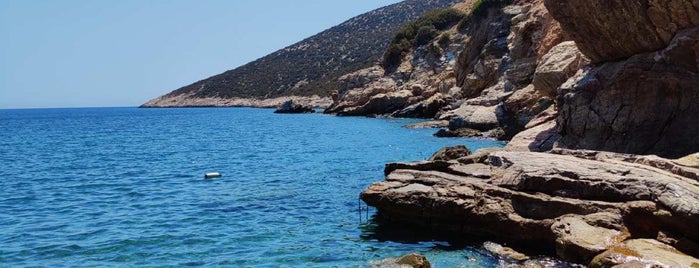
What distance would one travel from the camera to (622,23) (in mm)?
24578

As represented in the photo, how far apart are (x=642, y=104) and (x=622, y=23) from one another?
3.69 meters

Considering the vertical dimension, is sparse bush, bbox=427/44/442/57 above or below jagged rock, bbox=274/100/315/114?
above

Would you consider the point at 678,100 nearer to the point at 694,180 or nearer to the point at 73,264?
the point at 694,180

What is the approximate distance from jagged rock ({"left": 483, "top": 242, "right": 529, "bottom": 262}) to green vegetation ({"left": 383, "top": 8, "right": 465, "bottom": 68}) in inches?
3700

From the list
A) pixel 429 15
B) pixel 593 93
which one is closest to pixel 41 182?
pixel 593 93

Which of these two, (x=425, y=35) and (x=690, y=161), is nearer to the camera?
(x=690, y=161)

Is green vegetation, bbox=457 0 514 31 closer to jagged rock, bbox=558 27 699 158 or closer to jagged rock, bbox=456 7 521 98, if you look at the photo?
jagged rock, bbox=456 7 521 98

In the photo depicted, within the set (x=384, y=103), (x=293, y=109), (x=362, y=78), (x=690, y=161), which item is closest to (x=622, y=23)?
(x=690, y=161)

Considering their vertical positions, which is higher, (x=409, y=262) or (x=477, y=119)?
(x=409, y=262)

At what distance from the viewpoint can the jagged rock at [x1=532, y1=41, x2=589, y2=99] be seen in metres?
31.2

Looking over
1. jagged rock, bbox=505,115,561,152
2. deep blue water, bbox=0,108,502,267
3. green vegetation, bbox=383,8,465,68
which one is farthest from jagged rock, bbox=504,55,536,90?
green vegetation, bbox=383,8,465,68

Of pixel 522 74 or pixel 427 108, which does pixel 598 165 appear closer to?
pixel 522 74

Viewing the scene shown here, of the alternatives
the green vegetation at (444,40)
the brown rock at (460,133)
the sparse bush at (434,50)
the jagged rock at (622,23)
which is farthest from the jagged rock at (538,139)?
the green vegetation at (444,40)

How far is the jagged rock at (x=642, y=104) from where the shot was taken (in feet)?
72.1
